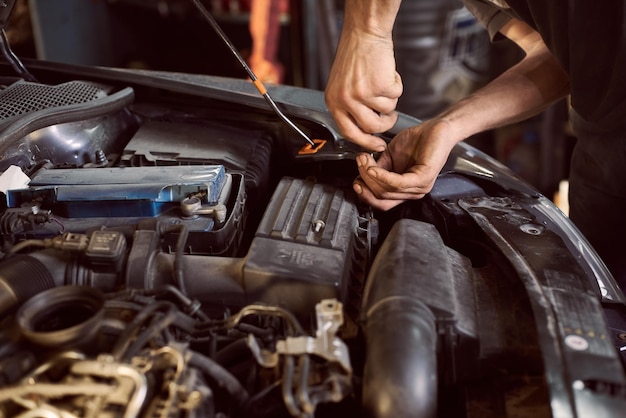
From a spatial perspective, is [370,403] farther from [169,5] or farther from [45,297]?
[169,5]

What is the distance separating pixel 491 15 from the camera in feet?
4.95

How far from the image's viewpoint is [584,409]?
696 millimetres

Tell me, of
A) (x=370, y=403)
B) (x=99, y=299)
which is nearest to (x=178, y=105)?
(x=99, y=299)

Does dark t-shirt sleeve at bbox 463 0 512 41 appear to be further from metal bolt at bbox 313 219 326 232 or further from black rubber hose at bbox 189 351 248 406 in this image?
black rubber hose at bbox 189 351 248 406

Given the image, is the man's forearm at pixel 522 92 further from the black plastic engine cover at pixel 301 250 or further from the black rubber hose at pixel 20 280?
the black rubber hose at pixel 20 280

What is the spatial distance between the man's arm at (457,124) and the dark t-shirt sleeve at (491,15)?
0.06ft

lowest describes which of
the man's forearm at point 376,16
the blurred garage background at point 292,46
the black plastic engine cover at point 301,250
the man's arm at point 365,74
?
the black plastic engine cover at point 301,250

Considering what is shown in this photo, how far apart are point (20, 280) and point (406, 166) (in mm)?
701

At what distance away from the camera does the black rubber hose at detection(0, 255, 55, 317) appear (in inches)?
31.3

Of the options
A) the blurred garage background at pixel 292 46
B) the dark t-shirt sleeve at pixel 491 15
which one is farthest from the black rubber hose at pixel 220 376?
the blurred garage background at pixel 292 46

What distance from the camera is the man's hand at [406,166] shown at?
3.64 feet

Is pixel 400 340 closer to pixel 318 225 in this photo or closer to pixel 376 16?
pixel 318 225

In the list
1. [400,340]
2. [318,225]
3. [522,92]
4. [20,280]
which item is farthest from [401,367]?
[522,92]

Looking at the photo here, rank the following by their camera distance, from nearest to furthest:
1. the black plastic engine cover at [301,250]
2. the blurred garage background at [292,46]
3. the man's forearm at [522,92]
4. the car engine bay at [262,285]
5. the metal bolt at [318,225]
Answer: the car engine bay at [262,285] < the black plastic engine cover at [301,250] < the metal bolt at [318,225] < the man's forearm at [522,92] < the blurred garage background at [292,46]
